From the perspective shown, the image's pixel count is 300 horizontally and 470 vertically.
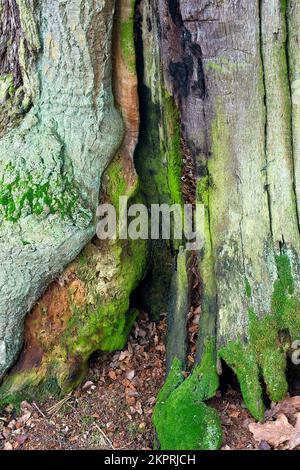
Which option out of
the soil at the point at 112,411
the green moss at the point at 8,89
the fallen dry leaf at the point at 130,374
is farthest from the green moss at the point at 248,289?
the green moss at the point at 8,89

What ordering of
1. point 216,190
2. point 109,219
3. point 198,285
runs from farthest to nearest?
point 198,285 → point 109,219 → point 216,190

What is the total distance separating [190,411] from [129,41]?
2.53 meters

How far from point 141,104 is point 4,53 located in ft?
3.38

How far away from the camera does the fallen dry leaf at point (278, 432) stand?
328 centimetres

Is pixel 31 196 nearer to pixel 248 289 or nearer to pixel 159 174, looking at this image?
pixel 159 174

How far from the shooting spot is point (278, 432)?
11.0 feet

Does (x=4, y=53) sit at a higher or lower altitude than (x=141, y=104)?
higher

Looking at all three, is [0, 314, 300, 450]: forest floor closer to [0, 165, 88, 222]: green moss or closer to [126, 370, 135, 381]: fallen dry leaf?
[126, 370, 135, 381]: fallen dry leaf

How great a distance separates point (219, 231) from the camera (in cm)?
384

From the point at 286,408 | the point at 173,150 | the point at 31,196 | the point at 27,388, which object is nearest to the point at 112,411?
the point at 27,388

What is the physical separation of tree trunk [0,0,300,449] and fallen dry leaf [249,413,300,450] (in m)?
0.16

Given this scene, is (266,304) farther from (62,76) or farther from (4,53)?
(4,53)

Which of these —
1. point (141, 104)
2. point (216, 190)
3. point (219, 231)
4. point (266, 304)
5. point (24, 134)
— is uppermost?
point (141, 104)

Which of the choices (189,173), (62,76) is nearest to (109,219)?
(189,173)
